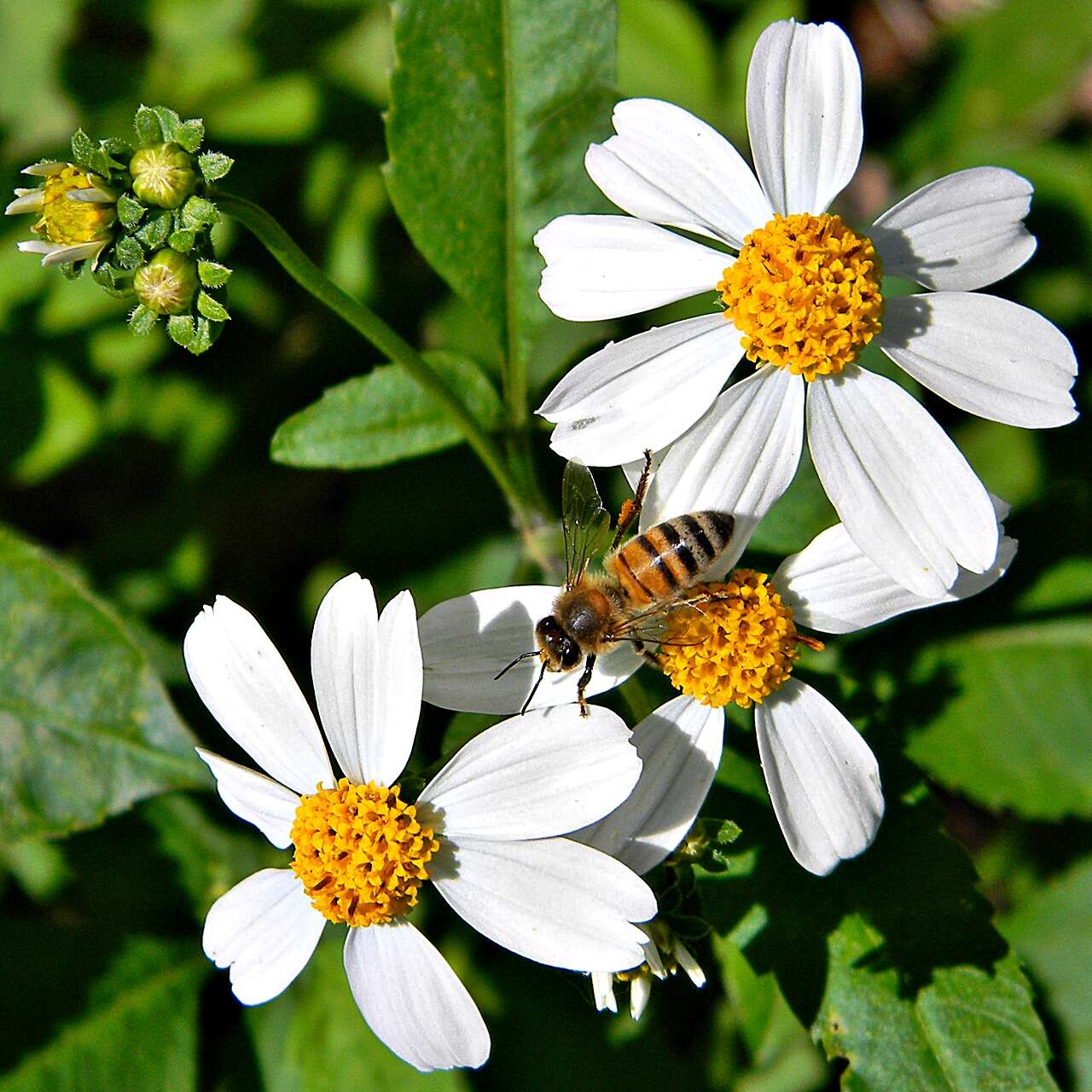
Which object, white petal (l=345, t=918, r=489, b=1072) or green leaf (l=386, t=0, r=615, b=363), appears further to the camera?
green leaf (l=386, t=0, r=615, b=363)

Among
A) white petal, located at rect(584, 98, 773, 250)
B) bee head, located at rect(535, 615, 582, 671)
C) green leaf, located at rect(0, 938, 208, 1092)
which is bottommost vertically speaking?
green leaf, located at rect(0, 938, 208, 1092)

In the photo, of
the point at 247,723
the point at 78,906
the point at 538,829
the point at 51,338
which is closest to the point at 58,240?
the point at 247,723

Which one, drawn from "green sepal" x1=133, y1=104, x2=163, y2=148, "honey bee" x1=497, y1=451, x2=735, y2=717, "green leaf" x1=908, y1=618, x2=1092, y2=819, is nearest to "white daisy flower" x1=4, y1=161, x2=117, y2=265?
"green sepal" x1=133, y1=104, x2=163, y2=148

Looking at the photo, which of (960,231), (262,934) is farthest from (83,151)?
(960,231)

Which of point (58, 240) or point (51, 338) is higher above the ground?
point (58, 240)

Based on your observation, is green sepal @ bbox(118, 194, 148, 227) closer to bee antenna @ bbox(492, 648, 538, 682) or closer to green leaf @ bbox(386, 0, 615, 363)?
green leaf @ bbox(386, 0, 615, 363)

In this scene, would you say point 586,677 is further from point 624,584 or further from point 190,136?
point 190,136

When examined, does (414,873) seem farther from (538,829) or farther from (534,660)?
(534,660)
